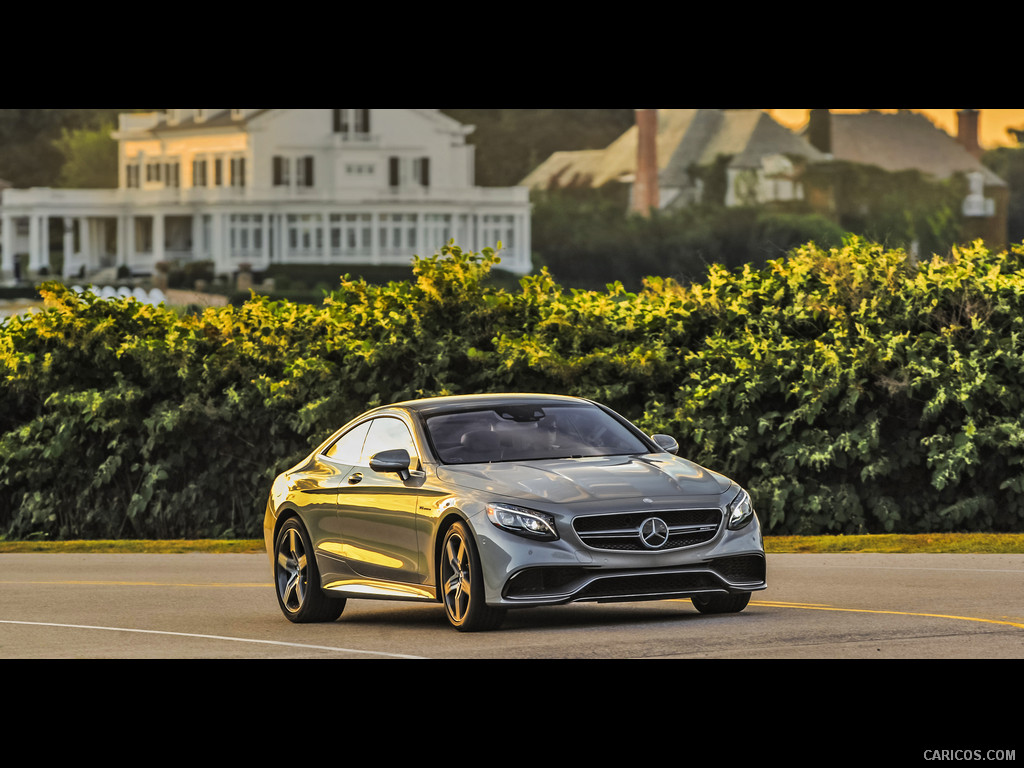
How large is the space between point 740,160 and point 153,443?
94.7 meters

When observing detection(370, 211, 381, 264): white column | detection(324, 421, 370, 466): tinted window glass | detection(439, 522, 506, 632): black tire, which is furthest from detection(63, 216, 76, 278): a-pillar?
detection(439, 522, 506, 632): black tire

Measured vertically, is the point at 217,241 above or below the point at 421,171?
below

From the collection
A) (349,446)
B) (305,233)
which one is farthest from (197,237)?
(349,446)

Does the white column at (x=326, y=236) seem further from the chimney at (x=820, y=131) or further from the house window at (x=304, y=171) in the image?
the chimney at (x=820, y=131)

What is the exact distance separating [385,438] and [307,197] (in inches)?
3829

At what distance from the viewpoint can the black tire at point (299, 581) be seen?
44.6 ft

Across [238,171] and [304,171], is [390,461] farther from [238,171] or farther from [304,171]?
[238,171]

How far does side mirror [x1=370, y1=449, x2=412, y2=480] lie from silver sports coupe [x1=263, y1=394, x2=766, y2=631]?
0.01 metres

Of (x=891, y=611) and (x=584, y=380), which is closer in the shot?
(x=891, y=611)

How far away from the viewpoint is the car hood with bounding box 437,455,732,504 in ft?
38.9

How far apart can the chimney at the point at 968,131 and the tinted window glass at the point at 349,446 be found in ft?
345

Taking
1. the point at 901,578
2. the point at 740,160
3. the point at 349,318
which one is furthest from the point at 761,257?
the point at 901,578

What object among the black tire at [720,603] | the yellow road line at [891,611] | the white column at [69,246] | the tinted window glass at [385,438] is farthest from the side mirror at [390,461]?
the white column at [69,246]

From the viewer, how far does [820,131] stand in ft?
384
